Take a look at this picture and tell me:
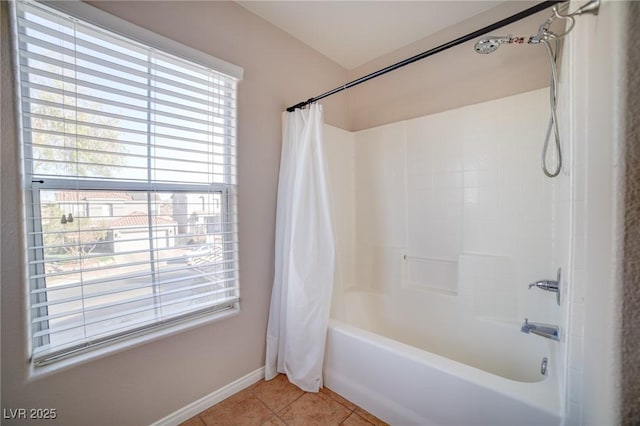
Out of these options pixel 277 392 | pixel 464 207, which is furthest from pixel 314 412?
pixel 464 207

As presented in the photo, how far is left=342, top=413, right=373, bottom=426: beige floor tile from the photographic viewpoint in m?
1.36

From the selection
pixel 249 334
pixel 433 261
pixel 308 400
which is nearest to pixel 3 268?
pixel 249 334

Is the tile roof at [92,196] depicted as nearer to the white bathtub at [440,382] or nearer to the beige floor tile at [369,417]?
the white bathtub at [440,382]

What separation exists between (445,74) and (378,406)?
7.73 ft

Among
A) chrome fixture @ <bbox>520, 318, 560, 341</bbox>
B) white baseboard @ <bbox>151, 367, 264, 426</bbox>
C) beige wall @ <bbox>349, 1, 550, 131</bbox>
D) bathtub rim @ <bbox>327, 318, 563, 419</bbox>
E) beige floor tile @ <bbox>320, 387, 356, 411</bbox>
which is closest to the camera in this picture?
bathtub rim @ <bbox>327, 318, 563, 419</bbox>

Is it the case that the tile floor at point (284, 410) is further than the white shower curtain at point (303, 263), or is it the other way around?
the white shower curtain at point (303, 263)

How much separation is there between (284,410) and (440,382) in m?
0.92

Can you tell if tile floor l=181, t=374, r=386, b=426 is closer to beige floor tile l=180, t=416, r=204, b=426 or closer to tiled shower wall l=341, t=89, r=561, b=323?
beige floor tile l=180, t=416, r=204, b=426

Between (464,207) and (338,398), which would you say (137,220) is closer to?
(338,398)

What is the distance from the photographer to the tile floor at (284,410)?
4.53 ft

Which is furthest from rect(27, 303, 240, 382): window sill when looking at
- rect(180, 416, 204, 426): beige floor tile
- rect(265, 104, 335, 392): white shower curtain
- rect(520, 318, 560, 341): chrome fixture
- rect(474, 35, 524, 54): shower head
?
rect(474, 35, 524, 54): shower head

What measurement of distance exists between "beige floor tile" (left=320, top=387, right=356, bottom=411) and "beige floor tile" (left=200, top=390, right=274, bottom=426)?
36 cm

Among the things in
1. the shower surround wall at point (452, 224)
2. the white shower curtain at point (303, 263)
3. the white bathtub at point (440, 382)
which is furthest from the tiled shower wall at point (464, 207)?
the white shower curtain at point (303, 263)

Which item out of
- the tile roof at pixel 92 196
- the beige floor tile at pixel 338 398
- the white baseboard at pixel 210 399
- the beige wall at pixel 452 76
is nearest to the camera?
the tile roof at pixel 92 196
